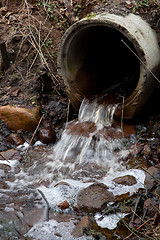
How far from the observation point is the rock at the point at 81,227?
240cm

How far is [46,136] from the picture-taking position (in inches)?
167

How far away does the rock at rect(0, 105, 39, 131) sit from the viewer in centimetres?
430

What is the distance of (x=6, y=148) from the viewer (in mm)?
4117

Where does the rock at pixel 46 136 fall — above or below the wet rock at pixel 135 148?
above

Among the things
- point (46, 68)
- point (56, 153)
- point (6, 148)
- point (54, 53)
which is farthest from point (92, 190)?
point (54, 53)

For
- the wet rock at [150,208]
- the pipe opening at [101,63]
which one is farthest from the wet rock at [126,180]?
Answer: the pipe opening at [101,63]

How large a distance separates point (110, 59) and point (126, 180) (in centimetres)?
282

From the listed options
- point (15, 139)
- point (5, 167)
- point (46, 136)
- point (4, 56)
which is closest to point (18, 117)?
point (15, 139)

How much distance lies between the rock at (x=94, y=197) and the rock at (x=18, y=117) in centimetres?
174

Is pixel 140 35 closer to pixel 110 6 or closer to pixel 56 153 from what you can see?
pixel 110 6

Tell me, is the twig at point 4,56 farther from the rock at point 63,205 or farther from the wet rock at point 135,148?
the rock at point 63,205

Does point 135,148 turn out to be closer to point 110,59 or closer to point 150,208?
point 150,208

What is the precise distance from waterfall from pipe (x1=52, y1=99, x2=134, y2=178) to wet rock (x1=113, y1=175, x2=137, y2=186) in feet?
1.16

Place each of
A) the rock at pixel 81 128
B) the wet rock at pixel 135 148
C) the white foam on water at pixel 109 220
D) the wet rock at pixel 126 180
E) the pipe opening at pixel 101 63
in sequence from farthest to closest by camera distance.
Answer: the pipe opening at pixel 101 63 → the rock at pixel 81 128 → the wet rock at pixel 135 148 → the wet rock at pixel 126 180 → the white foam on water at pixel 109 220
